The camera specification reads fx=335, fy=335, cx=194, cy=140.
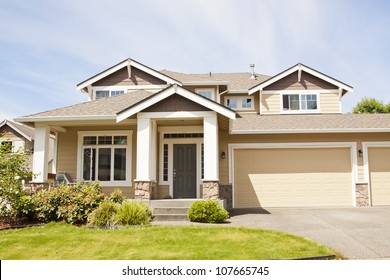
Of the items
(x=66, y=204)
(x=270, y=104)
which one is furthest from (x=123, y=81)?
(x=66, y=204)

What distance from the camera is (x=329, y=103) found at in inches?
652

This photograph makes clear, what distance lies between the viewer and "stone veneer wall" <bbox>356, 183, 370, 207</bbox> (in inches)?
532

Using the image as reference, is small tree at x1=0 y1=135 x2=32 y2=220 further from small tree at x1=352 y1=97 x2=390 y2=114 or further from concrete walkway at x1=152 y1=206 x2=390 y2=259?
small tree at x1=352 y1=97 x2=390 y2=114

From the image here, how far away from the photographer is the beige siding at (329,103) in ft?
54.0

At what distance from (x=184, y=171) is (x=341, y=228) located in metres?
6.53

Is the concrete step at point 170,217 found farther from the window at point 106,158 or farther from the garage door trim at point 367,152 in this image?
the garage door trim at point 367,152

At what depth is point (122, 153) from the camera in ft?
44.1

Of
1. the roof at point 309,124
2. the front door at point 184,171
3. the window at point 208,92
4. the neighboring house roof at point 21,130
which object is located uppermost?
the window at point 208,92

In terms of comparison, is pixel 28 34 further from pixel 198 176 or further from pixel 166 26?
pixel 198 176

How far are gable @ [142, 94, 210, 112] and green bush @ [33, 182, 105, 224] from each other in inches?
134

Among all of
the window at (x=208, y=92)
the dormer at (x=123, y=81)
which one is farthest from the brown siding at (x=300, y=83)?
the dormer at (x=123, y=81)

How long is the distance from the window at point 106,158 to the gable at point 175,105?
2.73 m

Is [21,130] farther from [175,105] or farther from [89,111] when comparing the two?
[175,105]
